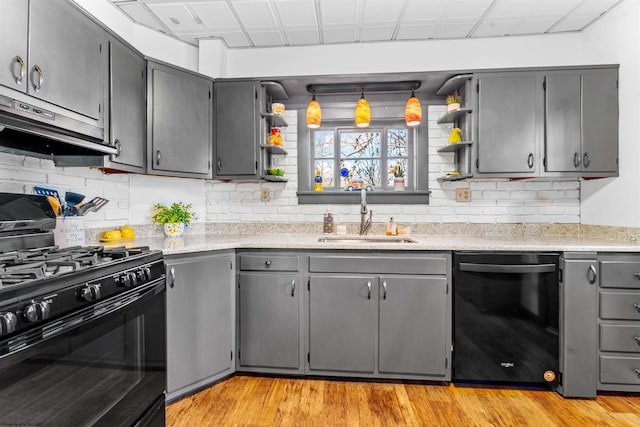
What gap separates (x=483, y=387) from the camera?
2209 millimetres

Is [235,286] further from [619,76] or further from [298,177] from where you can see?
[619,76]

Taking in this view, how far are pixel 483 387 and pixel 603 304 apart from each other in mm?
914

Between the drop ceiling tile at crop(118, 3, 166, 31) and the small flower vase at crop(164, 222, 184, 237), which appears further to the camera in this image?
the small flower vase at crop(164, 222, 184, 237)

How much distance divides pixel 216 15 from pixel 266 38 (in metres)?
0.46

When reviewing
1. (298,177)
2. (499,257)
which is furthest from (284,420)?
(298,177)

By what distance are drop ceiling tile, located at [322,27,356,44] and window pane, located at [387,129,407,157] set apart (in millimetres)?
854

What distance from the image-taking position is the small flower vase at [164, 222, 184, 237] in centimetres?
262

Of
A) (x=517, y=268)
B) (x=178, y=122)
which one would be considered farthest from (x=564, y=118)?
(x=178, y=122)

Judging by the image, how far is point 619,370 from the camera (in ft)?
6.84

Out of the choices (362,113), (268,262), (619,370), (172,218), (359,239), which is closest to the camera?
(619,370)

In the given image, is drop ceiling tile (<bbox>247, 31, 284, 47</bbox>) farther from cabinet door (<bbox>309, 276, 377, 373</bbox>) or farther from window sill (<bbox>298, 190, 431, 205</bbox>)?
cabinet door (<bbox>309, 276, 377, 373</bbox>)

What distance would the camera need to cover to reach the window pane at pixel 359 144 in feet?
9.89

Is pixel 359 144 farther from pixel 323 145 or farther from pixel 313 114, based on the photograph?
pixel 313 114

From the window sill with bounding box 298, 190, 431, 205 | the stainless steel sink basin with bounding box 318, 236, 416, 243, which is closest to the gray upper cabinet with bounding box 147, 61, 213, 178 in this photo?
the window sill with bounding box 298, 190, 431, 205
